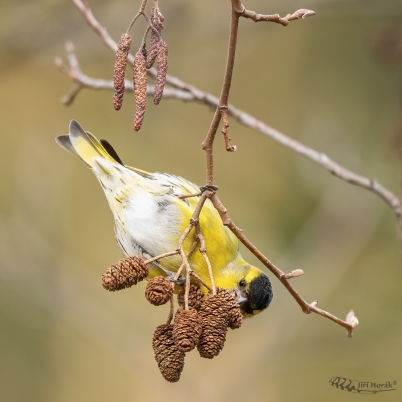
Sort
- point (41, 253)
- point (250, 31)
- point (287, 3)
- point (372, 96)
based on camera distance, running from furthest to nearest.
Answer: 1. point (372, 96)
2. point (41, 253)
3. point (250, 31)
4. point (287, 3)

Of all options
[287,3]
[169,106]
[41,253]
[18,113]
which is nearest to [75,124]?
[287,3]

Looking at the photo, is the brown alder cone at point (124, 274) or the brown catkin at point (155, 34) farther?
the brown alder cone at point (124, 274)

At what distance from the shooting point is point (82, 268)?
4.66 m

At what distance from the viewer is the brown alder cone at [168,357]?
1.29 m

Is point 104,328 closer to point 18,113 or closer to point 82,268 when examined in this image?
point 82,268

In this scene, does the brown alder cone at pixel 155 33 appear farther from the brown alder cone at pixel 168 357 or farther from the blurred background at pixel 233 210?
the blurred background at pixel 233 210

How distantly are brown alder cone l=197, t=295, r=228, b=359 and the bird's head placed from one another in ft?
3.06

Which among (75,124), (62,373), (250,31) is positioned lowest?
(62,373)

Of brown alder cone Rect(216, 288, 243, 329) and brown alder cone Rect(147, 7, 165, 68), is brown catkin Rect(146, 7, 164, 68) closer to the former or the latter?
brown alder cone Rect(147, 7, 165, 68)

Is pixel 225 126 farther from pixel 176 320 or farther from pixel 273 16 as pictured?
pixel 176 320

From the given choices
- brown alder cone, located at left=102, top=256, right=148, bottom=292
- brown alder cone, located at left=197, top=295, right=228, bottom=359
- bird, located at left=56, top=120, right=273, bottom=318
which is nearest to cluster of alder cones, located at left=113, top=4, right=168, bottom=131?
brown alder cone, located at left=102, top=256, right=148, bottom=292

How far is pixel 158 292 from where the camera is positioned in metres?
1.28

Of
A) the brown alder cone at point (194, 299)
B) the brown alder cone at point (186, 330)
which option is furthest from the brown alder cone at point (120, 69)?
the brown alder cone at point (194, 299)

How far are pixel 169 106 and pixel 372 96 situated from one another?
5.57 feet
